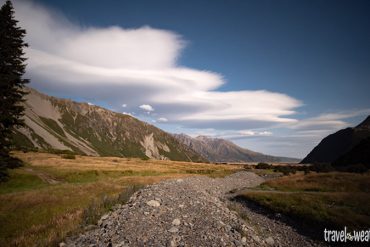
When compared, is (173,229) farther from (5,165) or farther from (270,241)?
(5,165)

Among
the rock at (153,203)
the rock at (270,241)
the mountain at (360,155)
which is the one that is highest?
the mountain at (360,155)

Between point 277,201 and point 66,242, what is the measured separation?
19.0m

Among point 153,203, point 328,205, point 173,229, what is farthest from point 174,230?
point 328,205

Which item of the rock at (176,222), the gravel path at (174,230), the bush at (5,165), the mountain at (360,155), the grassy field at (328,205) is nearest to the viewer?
the gravel path at (174,230)

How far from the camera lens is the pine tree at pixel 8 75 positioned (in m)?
29.5

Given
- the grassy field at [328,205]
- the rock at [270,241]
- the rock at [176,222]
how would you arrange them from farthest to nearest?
the grassy field at [328,205] → the rock at [270,241] → the rock at [176,222]

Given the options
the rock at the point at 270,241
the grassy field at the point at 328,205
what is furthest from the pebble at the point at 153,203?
the grassy field at the point at 328,205

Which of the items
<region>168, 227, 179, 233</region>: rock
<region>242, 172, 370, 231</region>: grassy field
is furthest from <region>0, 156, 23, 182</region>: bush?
<region>242, 172, 370, 231</region>: grassy field

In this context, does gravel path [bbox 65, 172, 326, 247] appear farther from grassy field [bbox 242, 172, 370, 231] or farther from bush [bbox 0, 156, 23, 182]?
bush [bbox 0, 156, 23, 182]

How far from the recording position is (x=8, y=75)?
2975cm

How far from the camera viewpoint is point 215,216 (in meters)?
16.2

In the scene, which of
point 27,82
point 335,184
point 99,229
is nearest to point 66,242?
point 99,229

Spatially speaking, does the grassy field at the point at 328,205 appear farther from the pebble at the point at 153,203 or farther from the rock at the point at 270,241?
the pebble at the point at 153,203

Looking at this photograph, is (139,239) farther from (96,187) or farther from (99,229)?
(96,187)
